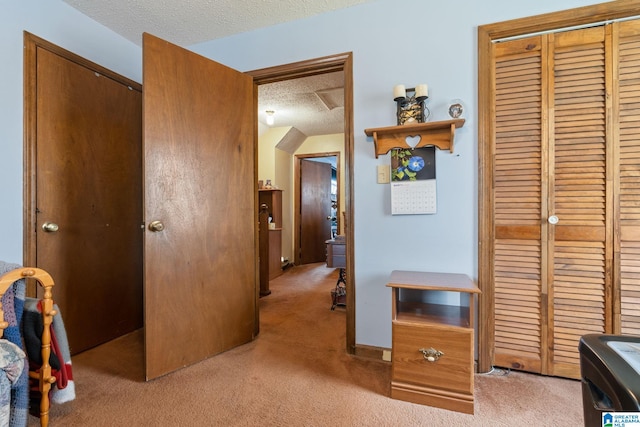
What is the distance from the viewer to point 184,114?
1.80 metres

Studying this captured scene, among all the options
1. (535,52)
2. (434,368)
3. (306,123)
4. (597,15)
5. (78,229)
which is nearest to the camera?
(434,368)

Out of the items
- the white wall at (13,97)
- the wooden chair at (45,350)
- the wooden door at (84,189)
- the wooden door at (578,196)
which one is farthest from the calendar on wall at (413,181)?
the white wall at (13,97)

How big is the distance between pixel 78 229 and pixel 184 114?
1.12 meters

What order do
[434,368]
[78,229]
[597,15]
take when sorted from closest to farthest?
[434,368] → [597,15] → [78,229]

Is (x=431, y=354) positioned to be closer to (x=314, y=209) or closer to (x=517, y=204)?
(x=517, y=204)

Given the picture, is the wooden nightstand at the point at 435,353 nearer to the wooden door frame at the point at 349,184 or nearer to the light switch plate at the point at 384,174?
the wooden door frame at the point at 349,184

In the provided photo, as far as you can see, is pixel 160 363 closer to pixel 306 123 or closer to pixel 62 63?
pixel 62 63

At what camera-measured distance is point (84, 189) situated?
2.02 m

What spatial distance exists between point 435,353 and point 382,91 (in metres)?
1.57

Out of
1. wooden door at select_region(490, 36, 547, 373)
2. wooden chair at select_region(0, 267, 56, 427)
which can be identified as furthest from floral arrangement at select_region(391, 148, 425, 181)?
wooden chair at select_region(0, 267, 56, 427)

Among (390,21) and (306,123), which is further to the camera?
(306,123)

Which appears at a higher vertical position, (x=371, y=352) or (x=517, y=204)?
(x=517, y=204)

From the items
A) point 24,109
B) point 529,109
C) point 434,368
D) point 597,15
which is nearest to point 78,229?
point 24,109

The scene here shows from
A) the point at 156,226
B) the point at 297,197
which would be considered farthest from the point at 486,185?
the point at 297,197
